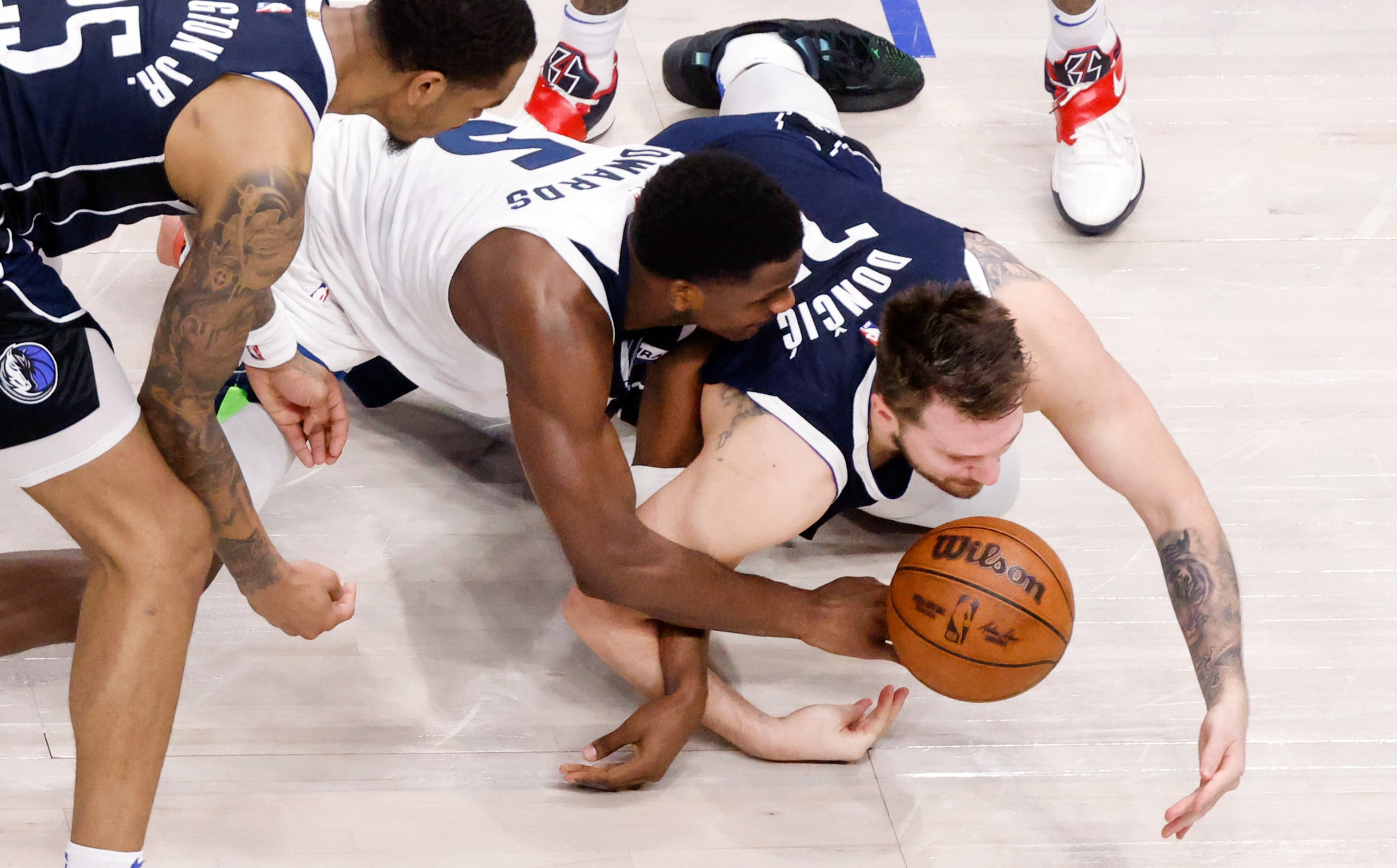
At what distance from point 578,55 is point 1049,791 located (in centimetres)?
213

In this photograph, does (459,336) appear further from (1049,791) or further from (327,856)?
(1049,791)

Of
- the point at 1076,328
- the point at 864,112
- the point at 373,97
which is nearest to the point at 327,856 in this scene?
the point at 373,97

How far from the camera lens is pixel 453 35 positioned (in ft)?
6.21

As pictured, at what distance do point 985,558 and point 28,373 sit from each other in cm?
140

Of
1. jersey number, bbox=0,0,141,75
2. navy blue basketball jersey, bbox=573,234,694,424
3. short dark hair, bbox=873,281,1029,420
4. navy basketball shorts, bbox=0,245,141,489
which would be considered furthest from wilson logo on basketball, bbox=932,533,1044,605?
jersey number, bbox=0,0,141,75

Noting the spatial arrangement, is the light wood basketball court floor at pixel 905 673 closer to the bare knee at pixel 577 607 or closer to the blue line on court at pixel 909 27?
the bare knee at pixel 577 607

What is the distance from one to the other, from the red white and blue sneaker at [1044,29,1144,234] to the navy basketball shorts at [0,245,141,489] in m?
2.40

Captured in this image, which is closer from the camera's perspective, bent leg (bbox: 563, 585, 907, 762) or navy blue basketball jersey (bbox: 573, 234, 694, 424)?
navy blue basketball jersey (bbox: 573, 234, 694, 424)

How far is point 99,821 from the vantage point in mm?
1927

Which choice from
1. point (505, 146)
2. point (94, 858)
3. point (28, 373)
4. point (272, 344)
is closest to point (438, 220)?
point (505, 146)

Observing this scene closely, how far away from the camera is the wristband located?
7.70 feet

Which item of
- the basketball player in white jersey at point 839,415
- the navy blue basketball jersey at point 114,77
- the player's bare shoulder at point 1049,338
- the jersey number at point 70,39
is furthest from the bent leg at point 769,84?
the jersey number at point 70,39

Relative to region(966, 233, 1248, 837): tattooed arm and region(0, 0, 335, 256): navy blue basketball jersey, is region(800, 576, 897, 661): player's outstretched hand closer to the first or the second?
region(966, 233, 1248, 837): tattooed arm

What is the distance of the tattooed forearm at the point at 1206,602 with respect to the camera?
7.20ft
